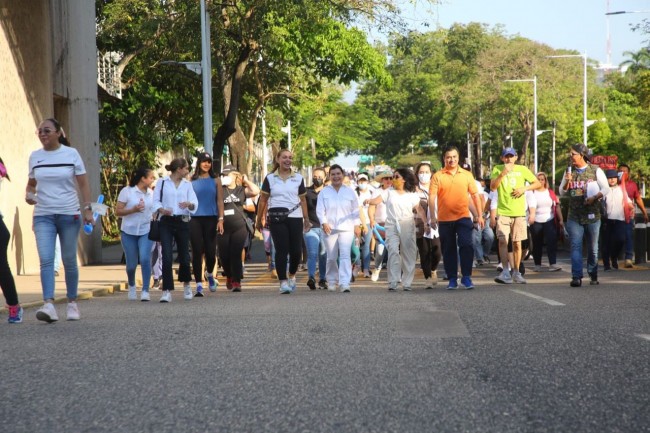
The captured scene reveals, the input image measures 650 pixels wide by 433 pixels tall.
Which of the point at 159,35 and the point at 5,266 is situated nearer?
the point at 5,266

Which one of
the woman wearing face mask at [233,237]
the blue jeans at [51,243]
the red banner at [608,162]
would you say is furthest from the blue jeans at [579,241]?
the red banner at [608,162]

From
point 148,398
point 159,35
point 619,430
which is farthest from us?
point 159,35

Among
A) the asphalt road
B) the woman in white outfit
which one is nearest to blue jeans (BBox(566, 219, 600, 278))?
the woman in white outfit

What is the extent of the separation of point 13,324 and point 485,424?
6.39 m

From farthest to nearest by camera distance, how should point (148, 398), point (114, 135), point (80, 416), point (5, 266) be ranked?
point (114, 135), point (5, 266), point (148, 398), point (80, 416)

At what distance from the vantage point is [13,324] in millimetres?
10531

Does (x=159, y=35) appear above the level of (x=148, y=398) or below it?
above

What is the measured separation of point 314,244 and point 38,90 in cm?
798

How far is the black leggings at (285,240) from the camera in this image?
1475 cm

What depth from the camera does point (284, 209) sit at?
14.7 m

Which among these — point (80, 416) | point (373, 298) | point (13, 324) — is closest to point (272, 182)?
point (373, 298)

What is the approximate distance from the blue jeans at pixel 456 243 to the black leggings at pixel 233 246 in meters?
2.56

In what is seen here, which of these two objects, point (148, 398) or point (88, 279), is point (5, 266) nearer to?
point (148, 398)

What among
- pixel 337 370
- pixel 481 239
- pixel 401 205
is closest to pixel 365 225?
pixel 401 205
